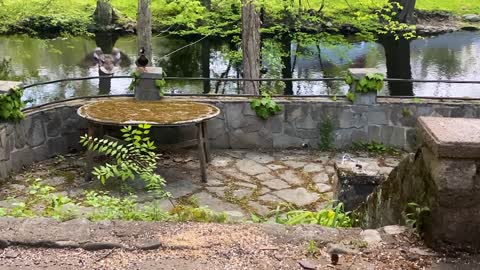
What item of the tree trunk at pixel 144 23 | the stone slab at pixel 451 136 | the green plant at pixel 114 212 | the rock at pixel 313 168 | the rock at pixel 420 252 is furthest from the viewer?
the tree trunk at pixel 144 23

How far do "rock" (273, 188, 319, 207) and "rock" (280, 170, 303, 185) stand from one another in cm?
20

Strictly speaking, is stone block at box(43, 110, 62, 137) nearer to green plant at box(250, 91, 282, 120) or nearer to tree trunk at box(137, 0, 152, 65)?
green plant at box(250, 91, 282, 120)

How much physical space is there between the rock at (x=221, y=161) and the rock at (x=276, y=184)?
2.47ft

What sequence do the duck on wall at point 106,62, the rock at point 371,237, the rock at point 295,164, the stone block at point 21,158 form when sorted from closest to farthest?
1. the rock at point 371,237
2. the stone block at point 21,158
3. the rock at point 295,164
4. the duck on wall at point 106,62

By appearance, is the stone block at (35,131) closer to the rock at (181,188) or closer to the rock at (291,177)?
the rock at (181,188)

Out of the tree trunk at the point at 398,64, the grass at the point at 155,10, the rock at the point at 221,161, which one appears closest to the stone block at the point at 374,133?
the rock at the point at 221,161

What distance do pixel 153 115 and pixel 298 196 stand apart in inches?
75.4

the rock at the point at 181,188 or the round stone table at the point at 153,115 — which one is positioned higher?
the round stone table at the point at 153,115

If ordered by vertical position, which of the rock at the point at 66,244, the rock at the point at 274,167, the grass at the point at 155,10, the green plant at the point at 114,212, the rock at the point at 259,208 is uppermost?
the grass at the point at 155,10

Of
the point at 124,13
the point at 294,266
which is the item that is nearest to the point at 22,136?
the point at 294,266

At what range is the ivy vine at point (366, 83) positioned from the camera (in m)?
7.28

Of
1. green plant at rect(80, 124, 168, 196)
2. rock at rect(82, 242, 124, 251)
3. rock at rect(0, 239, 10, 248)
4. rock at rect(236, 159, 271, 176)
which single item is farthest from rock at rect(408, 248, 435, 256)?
rock at rect(236, 159, 271, 176)

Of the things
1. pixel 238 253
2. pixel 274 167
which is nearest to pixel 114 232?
pixel 238 253

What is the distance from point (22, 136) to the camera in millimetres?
6602
